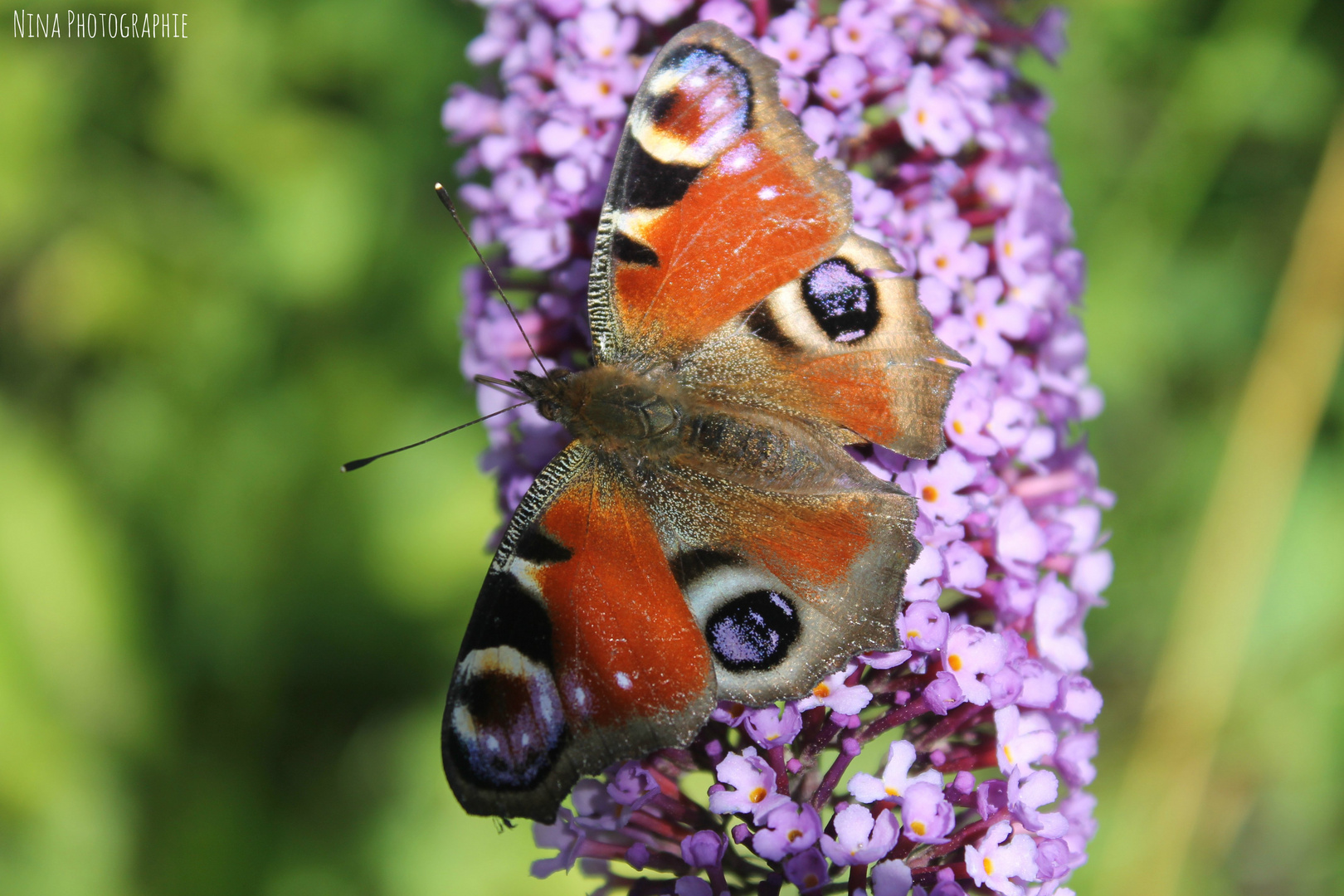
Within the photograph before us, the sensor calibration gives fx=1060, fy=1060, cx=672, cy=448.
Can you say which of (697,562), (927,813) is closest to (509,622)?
(697,562)

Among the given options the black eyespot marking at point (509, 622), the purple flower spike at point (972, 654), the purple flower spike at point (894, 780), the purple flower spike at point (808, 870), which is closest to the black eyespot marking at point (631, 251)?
the black eyespot marking at point (509, 622)

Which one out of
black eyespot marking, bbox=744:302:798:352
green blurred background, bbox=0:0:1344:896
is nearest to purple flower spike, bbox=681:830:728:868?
black eyespot marking, bbox=744:302:798:352

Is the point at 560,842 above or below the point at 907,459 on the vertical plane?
below

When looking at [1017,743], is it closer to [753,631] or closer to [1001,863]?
[1001,863]

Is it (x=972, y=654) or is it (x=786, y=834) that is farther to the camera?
(x=972, y=654)

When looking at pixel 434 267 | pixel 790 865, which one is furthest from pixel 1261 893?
pixel 434 267

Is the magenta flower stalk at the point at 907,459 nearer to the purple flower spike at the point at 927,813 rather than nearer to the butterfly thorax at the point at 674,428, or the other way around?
the purple flower spike at the point at 927,813
